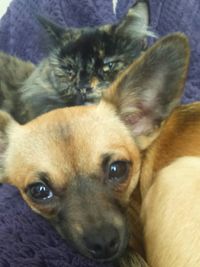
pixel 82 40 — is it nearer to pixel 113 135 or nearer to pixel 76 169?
pixel 113 135

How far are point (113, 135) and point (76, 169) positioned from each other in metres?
0.21

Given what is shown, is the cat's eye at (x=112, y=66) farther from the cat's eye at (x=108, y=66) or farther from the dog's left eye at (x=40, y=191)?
the dog's left eye at (x=40, y=191)

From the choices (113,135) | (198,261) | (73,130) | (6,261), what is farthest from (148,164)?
(6,261)

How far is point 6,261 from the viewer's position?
146 centimetres

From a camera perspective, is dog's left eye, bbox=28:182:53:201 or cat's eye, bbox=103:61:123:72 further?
cat's eye, bbox=103:61:123:72

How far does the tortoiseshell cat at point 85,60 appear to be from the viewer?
7.27 ft

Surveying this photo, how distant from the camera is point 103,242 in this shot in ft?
4.21

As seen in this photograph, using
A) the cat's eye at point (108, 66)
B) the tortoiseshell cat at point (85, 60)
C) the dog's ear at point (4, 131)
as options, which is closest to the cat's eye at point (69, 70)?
the tortoiseshell cat at point (85, 60)

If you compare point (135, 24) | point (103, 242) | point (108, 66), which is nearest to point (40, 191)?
point (103, 242)

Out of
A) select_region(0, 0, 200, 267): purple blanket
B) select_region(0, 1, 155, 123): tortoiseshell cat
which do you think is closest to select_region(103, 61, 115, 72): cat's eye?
select_region(0, 1, 155, 123): tortoiseshell cat

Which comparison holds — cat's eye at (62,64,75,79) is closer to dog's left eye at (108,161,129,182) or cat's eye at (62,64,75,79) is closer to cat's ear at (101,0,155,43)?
cat's ear at (101,0,155,43)

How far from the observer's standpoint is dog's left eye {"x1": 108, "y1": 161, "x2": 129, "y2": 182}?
1.46 m

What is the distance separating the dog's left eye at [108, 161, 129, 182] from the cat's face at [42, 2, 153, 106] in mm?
721

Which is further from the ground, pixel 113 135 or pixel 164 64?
pixel 164 64
